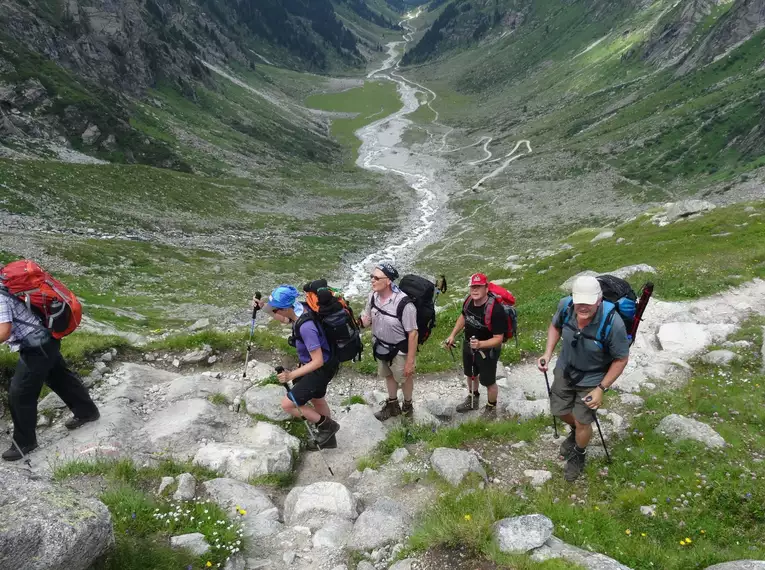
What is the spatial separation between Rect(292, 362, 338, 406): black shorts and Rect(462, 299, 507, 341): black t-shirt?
3209mm

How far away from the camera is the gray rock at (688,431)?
9.12 metres

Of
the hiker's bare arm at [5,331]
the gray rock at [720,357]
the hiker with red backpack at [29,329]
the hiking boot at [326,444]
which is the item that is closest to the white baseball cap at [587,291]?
the hiking boot at [326,444]

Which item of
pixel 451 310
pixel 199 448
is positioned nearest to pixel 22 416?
pixel 199 448

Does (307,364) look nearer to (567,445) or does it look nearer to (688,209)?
(567,445)

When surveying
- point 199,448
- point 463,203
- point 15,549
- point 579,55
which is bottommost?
point 463,203

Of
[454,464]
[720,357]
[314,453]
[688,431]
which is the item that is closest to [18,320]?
[314,453]

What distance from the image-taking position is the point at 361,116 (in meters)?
191

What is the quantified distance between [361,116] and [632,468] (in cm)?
19604

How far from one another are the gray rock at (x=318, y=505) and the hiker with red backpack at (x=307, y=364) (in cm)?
110

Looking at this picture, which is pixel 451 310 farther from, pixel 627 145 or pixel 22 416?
pixel 627 145

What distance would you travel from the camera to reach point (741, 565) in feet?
18.2

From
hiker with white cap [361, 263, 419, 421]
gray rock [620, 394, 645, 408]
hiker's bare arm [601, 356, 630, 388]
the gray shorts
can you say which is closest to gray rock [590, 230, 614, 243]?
gray rock [620, 394, 645, 408]

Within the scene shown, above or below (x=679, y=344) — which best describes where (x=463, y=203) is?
below

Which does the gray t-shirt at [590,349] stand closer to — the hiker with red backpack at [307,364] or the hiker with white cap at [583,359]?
the hiker with white cap at [583,359]
